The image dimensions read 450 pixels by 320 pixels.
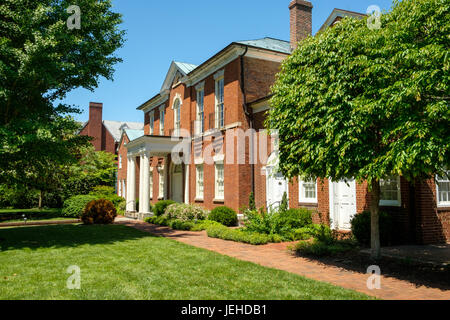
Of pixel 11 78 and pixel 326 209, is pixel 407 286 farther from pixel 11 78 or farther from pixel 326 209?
pixel 11 78

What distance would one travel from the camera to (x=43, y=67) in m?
10.4

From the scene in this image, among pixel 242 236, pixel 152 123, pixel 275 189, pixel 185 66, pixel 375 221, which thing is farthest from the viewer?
pixel 152 123

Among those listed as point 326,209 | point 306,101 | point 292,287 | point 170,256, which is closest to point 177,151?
point 326,209

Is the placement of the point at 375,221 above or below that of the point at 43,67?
below

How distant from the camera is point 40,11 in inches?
408

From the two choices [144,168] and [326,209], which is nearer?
[326,209]

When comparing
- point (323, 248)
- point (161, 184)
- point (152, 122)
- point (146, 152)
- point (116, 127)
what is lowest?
point (323, 248)

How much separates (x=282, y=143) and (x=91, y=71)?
26.3 feet

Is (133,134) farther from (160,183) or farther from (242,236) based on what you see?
(242,236)

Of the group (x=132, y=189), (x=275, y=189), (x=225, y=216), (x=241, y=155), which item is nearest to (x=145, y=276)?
(x=225, y=216)

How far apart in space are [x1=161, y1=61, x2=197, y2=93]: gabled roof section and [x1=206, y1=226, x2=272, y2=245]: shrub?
12125mm

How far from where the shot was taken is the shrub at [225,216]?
16109 millimetres

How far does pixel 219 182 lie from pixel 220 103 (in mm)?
4301

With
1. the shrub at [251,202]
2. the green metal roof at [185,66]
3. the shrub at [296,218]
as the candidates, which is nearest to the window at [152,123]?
the green metal roof at [185,66]
